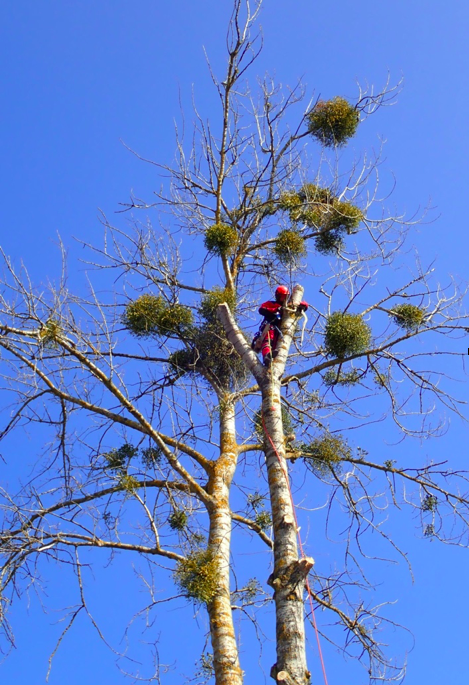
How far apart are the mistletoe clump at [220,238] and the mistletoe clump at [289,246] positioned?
46cm

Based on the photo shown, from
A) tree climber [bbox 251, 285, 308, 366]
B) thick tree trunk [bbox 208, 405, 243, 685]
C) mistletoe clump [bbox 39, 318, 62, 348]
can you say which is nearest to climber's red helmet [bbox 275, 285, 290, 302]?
tree climber [bbox 251, 285, 308, 366]

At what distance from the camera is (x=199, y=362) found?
6.79 metres

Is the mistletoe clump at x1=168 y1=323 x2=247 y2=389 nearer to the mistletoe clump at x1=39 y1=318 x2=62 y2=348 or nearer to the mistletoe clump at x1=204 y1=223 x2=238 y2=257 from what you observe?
the mistletoe clump at x1=204 y1=223 x2=238 y2=257

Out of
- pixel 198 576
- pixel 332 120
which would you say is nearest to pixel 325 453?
pixel 198 576

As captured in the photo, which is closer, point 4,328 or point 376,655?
point 4,328

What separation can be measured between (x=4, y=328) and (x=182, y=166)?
12.1 feet

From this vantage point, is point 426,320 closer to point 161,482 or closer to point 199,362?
point 199,362

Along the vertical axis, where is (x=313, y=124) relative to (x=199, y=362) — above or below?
above

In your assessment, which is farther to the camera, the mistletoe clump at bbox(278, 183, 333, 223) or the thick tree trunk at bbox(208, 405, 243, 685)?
the mistletoe clump at bbox(278, 183, 333, 223)

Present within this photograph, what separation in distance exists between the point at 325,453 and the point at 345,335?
1020 mm

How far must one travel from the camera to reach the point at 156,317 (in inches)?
269

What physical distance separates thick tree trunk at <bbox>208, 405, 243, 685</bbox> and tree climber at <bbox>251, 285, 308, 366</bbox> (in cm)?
73

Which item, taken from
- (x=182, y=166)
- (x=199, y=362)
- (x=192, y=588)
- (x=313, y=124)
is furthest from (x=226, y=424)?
(x=313, y=124)

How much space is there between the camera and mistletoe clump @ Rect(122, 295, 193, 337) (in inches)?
267
